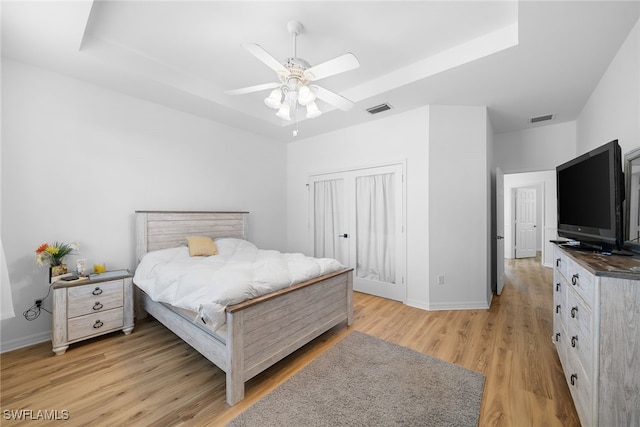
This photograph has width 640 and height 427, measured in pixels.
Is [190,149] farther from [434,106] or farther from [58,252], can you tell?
[434,106]

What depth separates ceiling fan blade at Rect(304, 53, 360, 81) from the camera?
181 centimetres

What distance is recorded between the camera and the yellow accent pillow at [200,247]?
3.03 m

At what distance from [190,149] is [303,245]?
247 cm

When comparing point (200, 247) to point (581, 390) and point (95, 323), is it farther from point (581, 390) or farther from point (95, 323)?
point (581, 390)

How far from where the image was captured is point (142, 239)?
2.97 meters

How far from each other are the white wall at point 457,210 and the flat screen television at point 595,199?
0.98 meters

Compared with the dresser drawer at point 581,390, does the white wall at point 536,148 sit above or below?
above

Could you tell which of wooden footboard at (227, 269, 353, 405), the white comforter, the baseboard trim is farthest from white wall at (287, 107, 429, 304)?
the baseboard trim

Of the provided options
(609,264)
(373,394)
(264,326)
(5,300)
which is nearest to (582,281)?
(609,264)

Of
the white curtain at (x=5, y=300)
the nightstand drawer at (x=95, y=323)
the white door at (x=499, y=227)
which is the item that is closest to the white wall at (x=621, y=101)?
the white door at (x=499, y=227)

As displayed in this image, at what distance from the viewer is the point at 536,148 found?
410cm

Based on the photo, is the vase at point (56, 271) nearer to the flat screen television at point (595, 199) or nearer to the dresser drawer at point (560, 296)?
the dresser drawer at point (560, 296)

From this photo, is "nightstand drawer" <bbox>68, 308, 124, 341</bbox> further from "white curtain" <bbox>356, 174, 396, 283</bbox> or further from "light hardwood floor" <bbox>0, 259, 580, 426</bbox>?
"white curtain" <bbox>356, 174, 396, 283</bbox>

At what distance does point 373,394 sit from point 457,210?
97.1 inches
